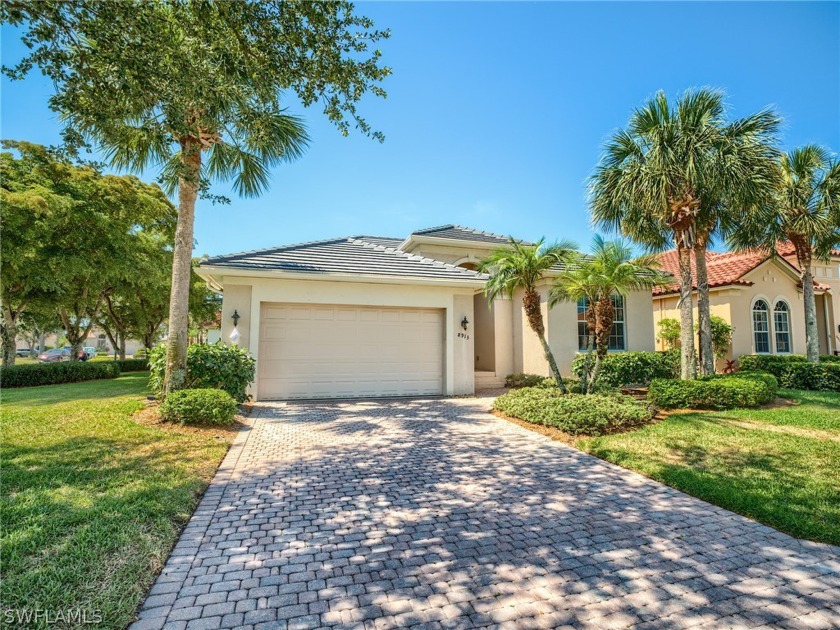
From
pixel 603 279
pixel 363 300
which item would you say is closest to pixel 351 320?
pixel 363 300

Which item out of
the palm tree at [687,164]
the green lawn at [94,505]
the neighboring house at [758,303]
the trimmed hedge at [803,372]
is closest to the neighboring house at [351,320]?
the green lawn at [94,505]

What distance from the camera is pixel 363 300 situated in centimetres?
1201

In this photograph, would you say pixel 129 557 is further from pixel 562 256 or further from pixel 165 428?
pixel 562 256

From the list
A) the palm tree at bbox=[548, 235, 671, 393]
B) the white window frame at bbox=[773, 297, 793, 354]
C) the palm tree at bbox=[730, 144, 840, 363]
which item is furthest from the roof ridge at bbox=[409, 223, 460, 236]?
the white window frame at bbox=[773, 297, 793, 354]

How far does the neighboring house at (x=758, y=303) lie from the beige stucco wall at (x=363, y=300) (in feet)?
29.8

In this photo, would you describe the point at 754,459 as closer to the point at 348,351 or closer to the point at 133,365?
the point at 348,351

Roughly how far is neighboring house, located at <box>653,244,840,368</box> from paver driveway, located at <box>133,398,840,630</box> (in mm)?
14031

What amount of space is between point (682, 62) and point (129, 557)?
551 inches

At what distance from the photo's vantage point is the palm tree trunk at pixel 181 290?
8484 millimetres

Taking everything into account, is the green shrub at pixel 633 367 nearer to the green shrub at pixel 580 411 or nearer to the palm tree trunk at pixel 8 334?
A: the green shrub at pixel 580 411

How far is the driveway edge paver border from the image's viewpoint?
2.61 m

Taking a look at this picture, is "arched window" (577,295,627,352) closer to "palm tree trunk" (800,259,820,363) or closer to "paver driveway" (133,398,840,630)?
"palm tree trunk" (800,259,820,363)

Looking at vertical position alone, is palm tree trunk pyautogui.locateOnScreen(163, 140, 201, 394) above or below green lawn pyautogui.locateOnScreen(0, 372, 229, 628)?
above
